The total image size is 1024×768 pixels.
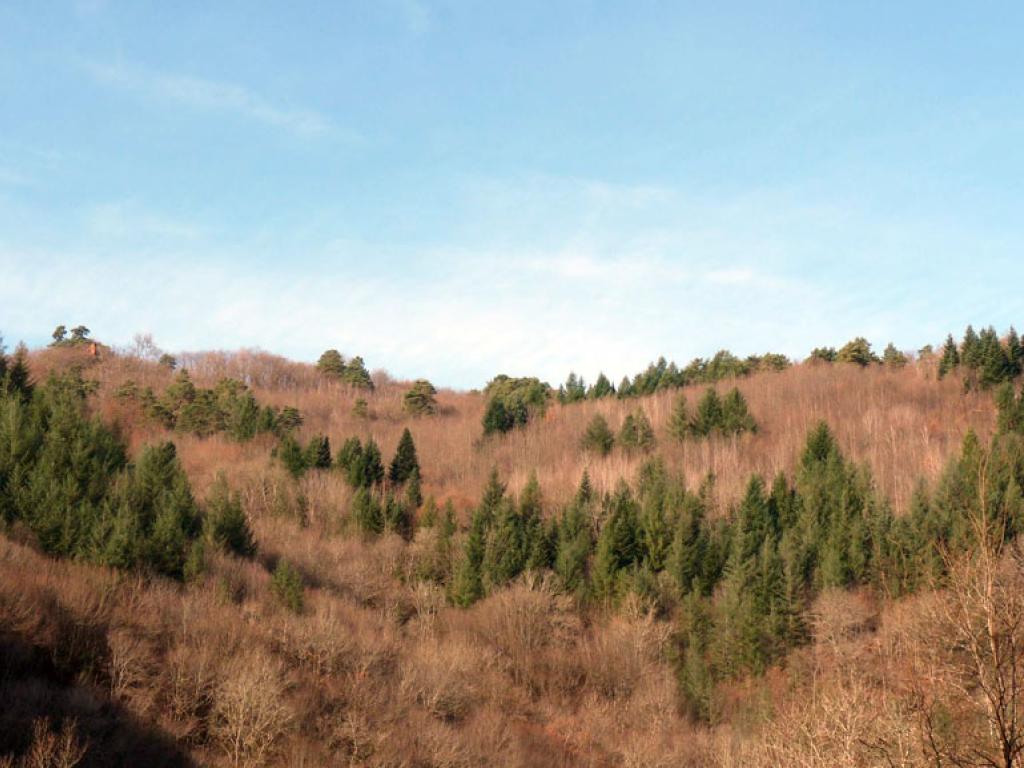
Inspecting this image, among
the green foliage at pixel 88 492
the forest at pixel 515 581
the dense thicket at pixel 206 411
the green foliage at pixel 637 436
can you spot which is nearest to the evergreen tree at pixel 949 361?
the forest at pixel 515 581

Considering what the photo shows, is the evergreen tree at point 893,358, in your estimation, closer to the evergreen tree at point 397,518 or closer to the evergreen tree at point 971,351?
the evergreen tree at point 971,351

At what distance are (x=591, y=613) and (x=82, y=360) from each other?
64.0 metres

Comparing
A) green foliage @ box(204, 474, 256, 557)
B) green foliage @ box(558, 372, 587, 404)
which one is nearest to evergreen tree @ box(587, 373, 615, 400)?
green foliage @ box(558, 372, 587, 404)

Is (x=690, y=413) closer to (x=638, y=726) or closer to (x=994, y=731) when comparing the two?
(x=638, y=726)

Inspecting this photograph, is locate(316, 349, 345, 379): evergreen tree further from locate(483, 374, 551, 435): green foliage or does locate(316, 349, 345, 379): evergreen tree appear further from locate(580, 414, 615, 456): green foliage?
locate(580, 414, 615, 456): green foliage

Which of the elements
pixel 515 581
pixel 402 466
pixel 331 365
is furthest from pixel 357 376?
pixel 515 581

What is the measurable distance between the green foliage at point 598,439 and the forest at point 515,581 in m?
0.34

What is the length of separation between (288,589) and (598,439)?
37834 millimetres

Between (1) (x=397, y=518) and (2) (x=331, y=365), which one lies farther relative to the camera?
(2) (x=331, y=365)

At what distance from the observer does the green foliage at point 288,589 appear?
136 ft

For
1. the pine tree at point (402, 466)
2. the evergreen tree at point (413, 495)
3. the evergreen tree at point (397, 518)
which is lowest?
the evergreen tree at point (397, 518)

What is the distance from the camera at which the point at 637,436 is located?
244 feet

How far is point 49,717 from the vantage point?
77.8 ft

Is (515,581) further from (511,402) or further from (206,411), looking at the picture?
(511,402)
